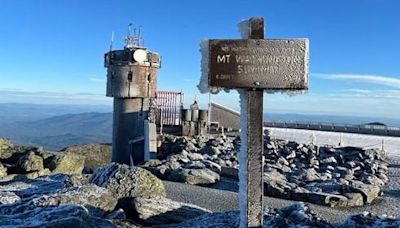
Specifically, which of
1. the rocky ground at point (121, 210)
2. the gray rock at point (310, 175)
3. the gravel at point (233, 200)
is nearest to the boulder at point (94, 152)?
the gravel at point (233, 200)

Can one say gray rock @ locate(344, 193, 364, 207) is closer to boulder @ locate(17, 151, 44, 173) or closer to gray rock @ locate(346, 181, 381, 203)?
gray rock @ locate(346, 181, 381, 203)

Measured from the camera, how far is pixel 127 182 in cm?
992

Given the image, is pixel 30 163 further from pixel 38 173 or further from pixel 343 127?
pixel 343 127

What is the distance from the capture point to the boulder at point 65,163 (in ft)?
58.9

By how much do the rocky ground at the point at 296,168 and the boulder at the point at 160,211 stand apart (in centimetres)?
422

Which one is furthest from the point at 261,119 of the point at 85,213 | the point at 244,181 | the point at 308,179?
the point at 308,179

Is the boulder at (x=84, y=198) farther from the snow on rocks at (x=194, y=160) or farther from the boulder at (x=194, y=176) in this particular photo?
the snow on rocks at (x=194, y=160)

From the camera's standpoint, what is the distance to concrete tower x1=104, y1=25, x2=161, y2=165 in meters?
22.4

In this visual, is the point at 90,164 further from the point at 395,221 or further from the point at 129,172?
the point at 395,221

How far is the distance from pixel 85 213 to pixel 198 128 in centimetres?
1707

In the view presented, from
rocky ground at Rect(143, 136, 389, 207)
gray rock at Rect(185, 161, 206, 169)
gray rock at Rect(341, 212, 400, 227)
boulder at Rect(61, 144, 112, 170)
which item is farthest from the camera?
boulder at Rect(61, 144, 112, 170)

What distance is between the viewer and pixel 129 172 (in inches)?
405

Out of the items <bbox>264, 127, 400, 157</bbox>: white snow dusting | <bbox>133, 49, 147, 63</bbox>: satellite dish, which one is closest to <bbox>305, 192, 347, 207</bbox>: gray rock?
<bbox>264, 127, 400, 157</bbox>: white snow dusting

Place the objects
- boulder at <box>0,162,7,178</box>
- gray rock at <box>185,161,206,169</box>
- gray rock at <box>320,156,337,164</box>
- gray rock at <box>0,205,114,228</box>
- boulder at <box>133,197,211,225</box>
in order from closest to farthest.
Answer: gray rock at <box>0,205,114,228</box>
boulder at <box>133,197,211,225</box>
gray rock at <box>185,161,206,169</box>
boulder at <box>0,162,7,178</box>
gray rock at <box>320,156,337,164</box>
